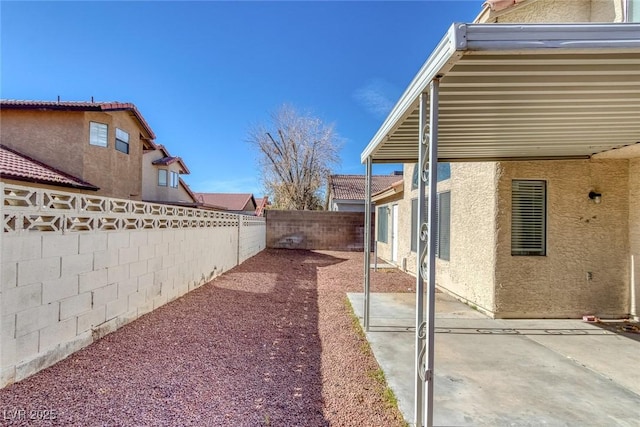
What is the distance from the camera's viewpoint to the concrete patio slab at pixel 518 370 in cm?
290

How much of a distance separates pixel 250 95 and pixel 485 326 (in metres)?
20.3

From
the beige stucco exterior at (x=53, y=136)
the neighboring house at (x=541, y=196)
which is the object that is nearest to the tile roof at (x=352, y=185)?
the beige stucco exterior at (x=53, y=136)

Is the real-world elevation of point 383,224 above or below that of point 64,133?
below

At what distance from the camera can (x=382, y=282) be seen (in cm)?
962

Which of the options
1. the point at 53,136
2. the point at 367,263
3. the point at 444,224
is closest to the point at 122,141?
the point at 53,136

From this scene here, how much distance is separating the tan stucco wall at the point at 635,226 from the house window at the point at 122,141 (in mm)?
17857

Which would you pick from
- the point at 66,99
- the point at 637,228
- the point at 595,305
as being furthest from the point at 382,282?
the point at 66,99

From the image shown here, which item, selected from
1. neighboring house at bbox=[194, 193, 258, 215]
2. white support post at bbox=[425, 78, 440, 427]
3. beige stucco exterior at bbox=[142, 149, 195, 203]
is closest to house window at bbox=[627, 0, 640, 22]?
white support post at bbox=[425, 78, 440, 427]

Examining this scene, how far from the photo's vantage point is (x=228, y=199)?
39062mm

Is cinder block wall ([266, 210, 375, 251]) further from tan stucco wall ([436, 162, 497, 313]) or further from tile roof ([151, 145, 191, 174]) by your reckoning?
tan stucco wall ([436, 162, 497, 313])

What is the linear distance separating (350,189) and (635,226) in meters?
20.8

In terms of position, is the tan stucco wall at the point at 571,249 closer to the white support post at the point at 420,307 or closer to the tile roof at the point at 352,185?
the white support post at the point at 420,307

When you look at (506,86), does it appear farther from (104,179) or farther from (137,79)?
(104,179)

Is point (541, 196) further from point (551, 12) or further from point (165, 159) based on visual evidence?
point (165, 159)
